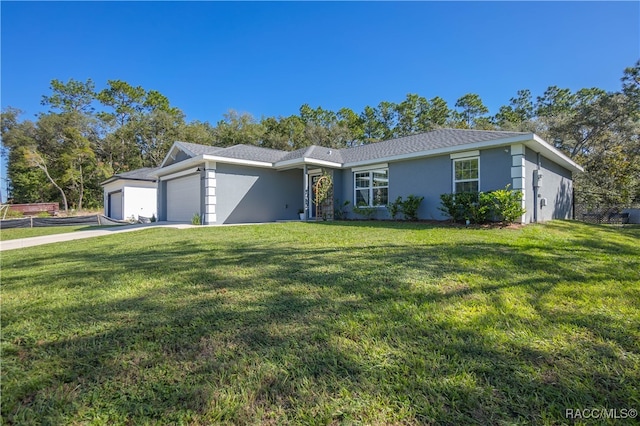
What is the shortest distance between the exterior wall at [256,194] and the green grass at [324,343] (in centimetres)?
783

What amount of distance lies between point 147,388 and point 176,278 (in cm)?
216

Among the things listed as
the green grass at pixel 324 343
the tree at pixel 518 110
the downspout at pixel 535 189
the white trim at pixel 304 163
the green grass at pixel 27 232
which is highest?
the tree at pixel 518 110

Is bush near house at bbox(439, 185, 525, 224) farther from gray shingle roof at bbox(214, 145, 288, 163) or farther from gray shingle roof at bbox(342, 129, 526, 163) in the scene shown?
gray shingle roof at bbox(214, 145, 288, 163)

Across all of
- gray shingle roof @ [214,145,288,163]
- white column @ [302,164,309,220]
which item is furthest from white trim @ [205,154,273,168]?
white column @ [302,164,309,220]

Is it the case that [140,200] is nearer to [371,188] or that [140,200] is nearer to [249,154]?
[249,154]

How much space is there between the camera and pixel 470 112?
31312 mm

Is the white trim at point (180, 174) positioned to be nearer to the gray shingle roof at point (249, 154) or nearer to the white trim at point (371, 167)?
the gray shingle roof at point (249, 154)

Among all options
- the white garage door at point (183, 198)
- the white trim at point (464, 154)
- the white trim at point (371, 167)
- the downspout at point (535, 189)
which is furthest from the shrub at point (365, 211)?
the white garage door at point (183, 198)

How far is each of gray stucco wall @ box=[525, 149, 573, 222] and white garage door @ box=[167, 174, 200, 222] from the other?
1223 centimetres

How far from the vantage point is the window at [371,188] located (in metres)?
11.6

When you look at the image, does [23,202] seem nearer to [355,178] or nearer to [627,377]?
[355,178]

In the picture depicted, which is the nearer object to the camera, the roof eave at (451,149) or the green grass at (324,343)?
the green grass at (324,343)

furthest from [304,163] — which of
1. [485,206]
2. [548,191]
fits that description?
[548,191]

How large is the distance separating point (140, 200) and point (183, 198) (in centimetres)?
676
